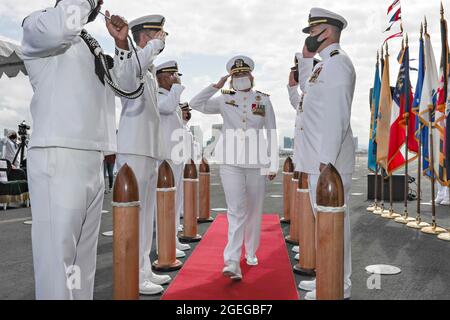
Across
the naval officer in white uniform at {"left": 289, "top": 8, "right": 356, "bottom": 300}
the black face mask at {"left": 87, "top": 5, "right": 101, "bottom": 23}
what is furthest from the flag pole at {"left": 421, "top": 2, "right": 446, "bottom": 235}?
the black face mask at {"left": 87, "top": 5, "right": 101, "bottom": 23}

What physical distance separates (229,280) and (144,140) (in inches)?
57.6

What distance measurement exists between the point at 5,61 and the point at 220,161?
6633 mm

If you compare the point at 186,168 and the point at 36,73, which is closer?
the point at 36,73

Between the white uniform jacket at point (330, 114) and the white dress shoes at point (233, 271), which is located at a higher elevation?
the white uniform jacket at point (330, 114)

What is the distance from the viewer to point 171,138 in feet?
15.8

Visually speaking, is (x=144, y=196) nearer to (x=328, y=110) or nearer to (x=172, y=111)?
(x=172, y=111)

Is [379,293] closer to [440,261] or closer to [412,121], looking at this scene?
[440,261]

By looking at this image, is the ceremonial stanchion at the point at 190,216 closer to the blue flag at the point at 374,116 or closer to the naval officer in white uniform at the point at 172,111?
the naval officer in white uniform at the point at 172,111

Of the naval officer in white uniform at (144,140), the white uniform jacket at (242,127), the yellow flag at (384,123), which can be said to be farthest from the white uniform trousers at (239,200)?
the yellow flag at (384,123)

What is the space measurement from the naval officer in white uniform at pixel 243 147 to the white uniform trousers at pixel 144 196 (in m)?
0.75

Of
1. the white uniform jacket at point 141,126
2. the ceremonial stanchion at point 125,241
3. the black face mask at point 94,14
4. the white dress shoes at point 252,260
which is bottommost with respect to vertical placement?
the white dress shoes at point 252,260

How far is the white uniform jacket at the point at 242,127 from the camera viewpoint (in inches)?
146

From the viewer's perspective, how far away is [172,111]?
3758 mm
